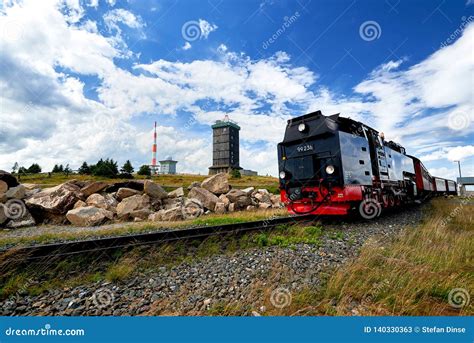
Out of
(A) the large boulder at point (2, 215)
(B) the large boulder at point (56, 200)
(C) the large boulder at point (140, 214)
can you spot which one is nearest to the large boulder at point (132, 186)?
(B) the large boulder at point (56, 200)

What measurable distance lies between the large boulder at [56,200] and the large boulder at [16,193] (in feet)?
1.30

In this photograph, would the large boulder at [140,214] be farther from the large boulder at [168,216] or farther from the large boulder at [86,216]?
the large boulder at [86,216]

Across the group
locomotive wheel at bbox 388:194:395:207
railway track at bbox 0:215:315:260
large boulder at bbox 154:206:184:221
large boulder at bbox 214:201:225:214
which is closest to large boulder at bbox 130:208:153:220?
large boulder at bbox 154:206:184:221

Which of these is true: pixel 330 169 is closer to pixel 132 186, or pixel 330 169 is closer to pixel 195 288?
pixel 195 288

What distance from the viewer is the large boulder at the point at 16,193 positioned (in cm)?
1004

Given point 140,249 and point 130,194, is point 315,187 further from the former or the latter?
point 130,194

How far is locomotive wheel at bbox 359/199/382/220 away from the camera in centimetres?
739

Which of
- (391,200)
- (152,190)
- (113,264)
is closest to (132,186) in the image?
(152,190)

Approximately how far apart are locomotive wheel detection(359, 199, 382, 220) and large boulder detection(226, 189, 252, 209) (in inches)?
250

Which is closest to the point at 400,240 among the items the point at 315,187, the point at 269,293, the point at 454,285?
the point at 454,285

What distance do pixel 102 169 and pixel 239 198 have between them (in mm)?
38126

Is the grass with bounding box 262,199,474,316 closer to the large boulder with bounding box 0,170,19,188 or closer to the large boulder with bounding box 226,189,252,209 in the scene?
the large boulder with bounding box 226,189,252,209

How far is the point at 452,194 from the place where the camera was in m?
28.0

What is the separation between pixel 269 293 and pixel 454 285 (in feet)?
7.69
